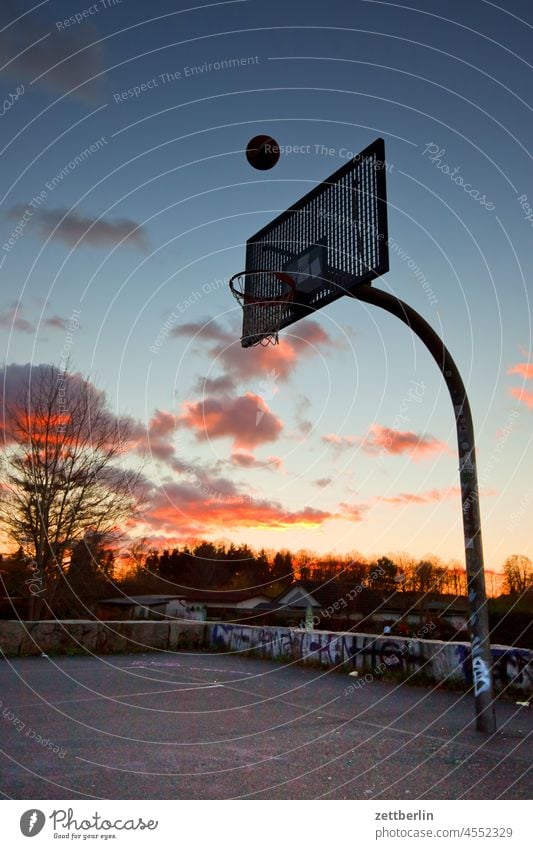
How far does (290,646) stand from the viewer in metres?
12.8

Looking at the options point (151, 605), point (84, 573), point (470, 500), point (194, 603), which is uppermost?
point (470, 500)

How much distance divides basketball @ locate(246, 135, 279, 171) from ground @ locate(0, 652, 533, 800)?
739 centimetres

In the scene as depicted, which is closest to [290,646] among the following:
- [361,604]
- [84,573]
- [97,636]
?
[97,636]

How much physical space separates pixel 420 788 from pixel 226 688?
5.32 m

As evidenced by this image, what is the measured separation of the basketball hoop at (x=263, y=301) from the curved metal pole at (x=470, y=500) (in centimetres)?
185

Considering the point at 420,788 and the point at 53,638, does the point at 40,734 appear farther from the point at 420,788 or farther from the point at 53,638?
the point at 53,638

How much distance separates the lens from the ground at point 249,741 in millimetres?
4555

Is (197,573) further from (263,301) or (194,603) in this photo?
(263,301)

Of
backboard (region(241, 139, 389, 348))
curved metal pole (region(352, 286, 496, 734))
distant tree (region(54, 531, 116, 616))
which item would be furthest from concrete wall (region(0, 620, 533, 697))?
distant tree (region(54, 531, 116, 616))

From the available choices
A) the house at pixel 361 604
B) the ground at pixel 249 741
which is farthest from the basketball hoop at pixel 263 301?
the house at pixel 361 604

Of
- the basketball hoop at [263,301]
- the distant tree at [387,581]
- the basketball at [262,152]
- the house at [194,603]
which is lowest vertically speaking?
the house at [194,603]

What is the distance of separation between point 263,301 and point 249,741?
248 inches

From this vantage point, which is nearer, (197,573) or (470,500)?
(470,500)

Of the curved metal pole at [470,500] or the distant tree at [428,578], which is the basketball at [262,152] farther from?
the distant tree at [428,578]
